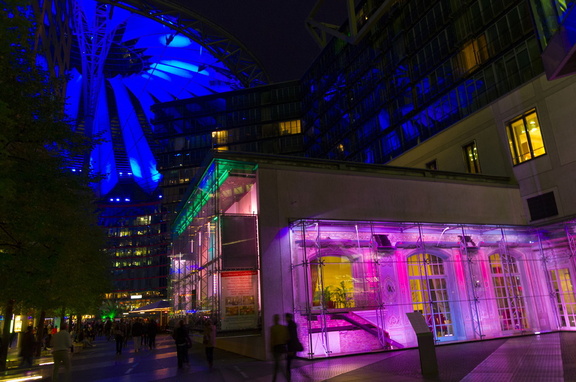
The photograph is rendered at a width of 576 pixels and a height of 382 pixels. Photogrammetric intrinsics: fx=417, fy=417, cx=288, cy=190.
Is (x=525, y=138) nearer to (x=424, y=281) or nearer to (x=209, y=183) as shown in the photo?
(x=424, y=281)

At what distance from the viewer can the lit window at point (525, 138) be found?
20828 mm

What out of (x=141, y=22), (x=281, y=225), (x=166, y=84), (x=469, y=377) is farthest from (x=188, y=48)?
(x=469, y=377)

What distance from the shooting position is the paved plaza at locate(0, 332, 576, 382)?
9609 mm

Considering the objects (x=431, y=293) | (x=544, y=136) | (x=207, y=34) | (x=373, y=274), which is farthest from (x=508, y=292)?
(x=207, y=34)

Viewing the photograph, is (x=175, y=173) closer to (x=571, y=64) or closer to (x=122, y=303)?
(x=122, y=303)

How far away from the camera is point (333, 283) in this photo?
53.6 ft

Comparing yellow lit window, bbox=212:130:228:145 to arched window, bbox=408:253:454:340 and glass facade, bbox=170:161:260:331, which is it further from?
arched window, bbox=408:253:454:340

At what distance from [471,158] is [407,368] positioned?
17030 millimetres

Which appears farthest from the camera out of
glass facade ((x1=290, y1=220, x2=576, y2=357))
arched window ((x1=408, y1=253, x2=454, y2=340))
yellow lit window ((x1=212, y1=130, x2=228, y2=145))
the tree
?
yellow lit window ((x1=212, y1=130, x2=228, y2=145))

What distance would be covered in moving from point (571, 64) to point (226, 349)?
1886cm

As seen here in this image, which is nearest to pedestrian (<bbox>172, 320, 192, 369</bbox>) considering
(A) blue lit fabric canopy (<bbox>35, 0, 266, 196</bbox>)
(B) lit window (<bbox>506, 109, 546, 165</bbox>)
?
(B) lit window (<bbox>506, 109, 546, 165</bbox>)

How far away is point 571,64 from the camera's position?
26.4 feet

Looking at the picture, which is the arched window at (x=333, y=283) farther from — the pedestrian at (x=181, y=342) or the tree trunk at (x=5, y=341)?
the tree trunk at (x=5, y=341)

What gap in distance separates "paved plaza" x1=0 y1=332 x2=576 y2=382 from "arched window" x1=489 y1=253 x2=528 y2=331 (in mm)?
1943
